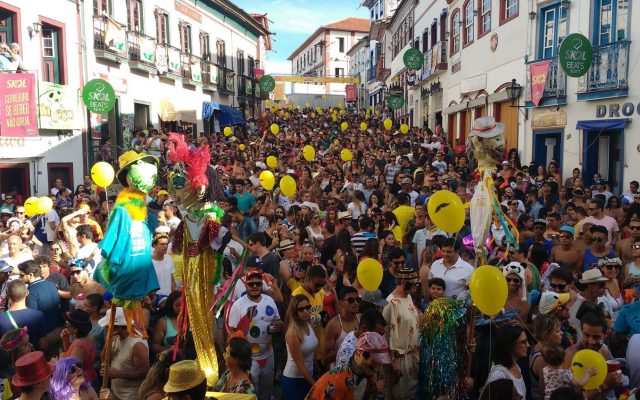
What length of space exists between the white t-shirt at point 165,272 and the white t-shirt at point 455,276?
2.91 metres

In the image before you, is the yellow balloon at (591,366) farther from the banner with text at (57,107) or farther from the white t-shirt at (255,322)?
the banner with text at (57,107)

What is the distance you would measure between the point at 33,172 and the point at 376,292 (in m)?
11.1

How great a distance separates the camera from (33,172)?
13727 millimetres

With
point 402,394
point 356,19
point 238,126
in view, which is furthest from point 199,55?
point 356,19

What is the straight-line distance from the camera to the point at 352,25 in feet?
216

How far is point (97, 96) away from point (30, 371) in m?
9.66

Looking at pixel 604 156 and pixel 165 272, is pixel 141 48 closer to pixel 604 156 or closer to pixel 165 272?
pixel 604 156

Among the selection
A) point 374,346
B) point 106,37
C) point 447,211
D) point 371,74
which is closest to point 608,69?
point 447,211

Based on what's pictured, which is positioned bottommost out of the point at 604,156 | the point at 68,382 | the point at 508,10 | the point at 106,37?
the point at 68,382

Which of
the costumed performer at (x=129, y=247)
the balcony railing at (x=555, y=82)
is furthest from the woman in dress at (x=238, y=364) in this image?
the balcony railing at (x=555, y=82)

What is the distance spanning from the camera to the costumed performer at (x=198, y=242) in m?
4.59

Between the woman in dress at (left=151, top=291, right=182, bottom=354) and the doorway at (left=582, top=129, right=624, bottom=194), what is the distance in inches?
425

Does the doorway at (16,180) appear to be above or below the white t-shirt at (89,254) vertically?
above

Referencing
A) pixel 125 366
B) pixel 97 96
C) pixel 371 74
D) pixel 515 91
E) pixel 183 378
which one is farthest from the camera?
pixel 371 74
